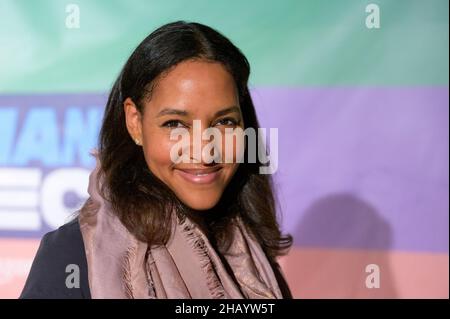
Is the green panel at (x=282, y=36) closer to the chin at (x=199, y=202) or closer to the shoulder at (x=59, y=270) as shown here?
the chin at (x=199, y=202)

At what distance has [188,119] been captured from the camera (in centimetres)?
93

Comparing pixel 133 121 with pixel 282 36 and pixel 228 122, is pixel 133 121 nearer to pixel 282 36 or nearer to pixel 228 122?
pixel 228 122

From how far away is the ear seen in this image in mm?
1028

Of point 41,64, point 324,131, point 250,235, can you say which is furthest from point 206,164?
point 41,64

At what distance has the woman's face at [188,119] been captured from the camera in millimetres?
931

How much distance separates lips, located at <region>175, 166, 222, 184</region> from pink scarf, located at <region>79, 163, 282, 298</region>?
→ 0.08 metres

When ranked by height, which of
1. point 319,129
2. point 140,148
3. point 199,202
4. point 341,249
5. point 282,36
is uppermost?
point 282,36

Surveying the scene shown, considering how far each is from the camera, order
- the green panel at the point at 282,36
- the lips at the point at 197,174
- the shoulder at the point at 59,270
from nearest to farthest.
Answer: the shoulder at the point at 59,270 < the lips at the point at 197,174 < the green panel at the point at 282,36

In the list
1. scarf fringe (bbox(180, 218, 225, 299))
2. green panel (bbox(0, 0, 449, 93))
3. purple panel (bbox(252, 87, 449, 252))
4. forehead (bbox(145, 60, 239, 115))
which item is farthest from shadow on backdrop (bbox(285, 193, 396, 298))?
forehead (bbox(145, 60, 239, 115))

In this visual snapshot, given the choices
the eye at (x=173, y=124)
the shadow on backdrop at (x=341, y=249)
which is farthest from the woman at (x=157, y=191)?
the shadow on backdrop at (x=341, y=249)

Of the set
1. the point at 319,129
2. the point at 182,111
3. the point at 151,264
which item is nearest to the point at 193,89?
the point at 182,111

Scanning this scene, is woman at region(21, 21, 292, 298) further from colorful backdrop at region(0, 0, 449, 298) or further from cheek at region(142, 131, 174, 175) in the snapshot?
colorful backdrop at region(0, 0, 449, 298)

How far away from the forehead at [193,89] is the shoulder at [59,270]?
252mm

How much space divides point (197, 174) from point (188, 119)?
4.5 inches
